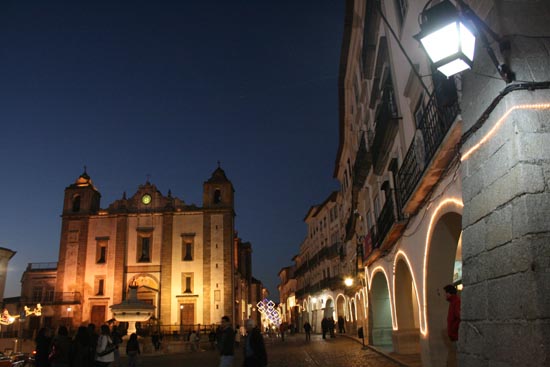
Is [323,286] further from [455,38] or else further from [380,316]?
[455,38]

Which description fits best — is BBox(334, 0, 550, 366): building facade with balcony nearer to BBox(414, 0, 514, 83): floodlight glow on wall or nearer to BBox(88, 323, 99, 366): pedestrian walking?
BBox(414, 0, 514, 83): floodlight glow on wall

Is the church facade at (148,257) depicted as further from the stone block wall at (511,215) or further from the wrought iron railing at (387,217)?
the stone block wall at (511,215)

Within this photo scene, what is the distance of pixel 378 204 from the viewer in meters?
18.2

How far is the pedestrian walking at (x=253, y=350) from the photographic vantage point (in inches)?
313

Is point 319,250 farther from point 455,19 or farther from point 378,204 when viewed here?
point 455,19

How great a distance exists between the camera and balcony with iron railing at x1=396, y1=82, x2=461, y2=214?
6.82 meters

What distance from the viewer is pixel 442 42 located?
15.9ft

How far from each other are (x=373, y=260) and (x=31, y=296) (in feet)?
126

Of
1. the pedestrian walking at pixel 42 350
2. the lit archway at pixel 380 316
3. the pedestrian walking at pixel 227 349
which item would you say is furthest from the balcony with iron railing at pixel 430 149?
the lit archway at pixel 380 316

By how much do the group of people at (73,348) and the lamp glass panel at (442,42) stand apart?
307 inches

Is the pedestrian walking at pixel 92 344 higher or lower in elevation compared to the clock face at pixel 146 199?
lower

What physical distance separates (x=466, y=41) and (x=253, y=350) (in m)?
5.65

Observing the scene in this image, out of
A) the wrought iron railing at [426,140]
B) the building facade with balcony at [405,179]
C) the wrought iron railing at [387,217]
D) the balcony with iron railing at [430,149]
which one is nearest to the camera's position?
the balcony with iron railing at [430,149]

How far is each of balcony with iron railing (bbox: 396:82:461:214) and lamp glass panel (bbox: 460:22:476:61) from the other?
1.41 meters
